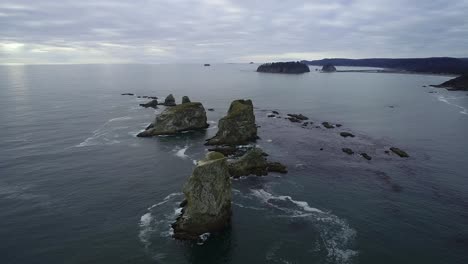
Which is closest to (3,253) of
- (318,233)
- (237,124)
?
(318,233)

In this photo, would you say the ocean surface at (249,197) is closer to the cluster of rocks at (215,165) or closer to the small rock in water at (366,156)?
the small rock in water at (366,156)

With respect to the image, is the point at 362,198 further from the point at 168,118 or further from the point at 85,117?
the point at 85,117

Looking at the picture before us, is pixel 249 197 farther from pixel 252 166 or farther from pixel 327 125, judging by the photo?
pixel 327 125

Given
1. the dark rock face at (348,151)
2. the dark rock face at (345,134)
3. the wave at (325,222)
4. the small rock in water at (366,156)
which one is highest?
the dark rock face at (345,134)

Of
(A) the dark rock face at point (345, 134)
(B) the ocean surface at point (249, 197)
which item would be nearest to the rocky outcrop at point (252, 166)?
(B) the ocean surface at point (249, 197)

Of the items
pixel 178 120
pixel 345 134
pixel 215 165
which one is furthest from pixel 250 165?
pixel 345 134

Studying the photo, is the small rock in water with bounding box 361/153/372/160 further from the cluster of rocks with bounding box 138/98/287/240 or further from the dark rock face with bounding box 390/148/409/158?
the cluster of rocks with bounding box 138/98/287/240

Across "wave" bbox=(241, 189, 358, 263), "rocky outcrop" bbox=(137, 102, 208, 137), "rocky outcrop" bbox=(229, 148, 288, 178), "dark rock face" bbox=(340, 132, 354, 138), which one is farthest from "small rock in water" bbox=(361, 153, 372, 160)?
"rocky outcrop" bbox=(137, 102, 208, 137)
